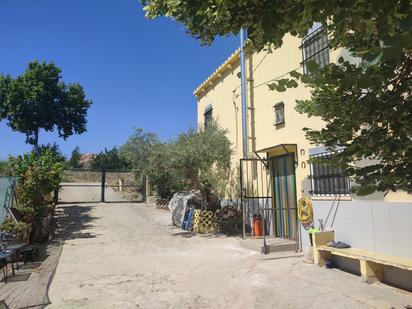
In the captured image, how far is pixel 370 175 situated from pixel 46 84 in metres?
20.1

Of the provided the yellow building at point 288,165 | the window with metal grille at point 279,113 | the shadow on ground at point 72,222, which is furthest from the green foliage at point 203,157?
the shadow on ground at point 72,222

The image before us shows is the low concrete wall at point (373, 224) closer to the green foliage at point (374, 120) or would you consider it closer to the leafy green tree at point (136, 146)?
the green foliage at point (374, 120)

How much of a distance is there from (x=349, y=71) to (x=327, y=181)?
626 cm

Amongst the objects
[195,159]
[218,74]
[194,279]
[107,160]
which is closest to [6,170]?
[195,159]

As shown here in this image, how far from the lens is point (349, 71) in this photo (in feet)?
7.79

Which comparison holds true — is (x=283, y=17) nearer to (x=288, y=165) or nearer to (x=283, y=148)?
(x=283, y=148)

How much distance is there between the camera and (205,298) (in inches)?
236

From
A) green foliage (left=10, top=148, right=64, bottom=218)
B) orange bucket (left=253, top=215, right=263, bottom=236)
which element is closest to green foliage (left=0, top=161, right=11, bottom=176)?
green foliage (left=10, top=148, right=64, bottom=218)

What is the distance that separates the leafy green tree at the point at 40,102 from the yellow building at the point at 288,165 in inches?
385

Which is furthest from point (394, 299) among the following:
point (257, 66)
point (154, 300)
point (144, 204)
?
point (144, 204)

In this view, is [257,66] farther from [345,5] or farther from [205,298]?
[345,5]

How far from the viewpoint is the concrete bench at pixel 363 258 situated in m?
5.78

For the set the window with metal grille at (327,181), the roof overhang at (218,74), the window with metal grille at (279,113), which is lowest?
the window with metal grille at (327,181)

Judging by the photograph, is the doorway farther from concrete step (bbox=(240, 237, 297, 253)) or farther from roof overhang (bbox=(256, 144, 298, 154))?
concrete step (bbox=(240, 237, 297, 253))
